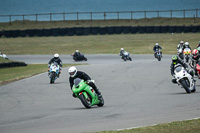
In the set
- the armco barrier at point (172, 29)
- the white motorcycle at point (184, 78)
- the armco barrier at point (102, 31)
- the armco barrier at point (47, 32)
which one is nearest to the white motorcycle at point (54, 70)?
the white motorcycle at point (184, 78)

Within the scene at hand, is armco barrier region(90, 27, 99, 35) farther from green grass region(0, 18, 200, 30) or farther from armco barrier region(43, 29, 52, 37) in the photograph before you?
green grass region(0, 18, 200, 30)

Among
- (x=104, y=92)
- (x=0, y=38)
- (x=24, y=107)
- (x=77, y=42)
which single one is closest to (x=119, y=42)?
(x=77, y=42)

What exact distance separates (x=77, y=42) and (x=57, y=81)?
35.0 m

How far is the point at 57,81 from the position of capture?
20.1 m

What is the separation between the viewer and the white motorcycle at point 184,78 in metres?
13.5

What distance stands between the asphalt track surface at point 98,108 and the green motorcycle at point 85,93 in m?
0.19

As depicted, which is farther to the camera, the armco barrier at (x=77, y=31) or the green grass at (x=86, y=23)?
the green grass at (x=86, y=23)

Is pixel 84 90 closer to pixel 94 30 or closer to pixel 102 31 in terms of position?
pixel 102 31

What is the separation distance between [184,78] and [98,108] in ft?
11.9

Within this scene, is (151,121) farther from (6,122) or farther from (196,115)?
(6,122)

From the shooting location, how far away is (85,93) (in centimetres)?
1110

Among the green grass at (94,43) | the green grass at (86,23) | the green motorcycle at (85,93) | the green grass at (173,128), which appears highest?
the green grass at (86,23)

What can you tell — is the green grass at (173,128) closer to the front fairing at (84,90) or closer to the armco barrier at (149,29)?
the front fairing at (84,90)

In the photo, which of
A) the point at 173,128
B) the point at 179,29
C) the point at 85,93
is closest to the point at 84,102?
the point at 85,93
